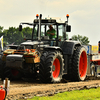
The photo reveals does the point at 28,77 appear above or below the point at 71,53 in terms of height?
below

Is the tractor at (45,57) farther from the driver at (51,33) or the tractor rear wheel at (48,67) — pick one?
the driver at (51,33)

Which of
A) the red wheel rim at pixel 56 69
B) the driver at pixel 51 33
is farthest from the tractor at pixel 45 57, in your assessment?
the driver at pixel 51 33

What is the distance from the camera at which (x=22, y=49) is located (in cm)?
1284

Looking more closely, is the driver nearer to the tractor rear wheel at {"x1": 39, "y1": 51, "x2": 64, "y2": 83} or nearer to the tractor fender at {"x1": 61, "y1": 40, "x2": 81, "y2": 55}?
the tractor fender at {"x1": 61, "y1": 40, "x2": 81, "y2": 55}

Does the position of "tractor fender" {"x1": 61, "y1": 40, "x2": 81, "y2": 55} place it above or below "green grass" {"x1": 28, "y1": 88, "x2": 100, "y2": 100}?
above

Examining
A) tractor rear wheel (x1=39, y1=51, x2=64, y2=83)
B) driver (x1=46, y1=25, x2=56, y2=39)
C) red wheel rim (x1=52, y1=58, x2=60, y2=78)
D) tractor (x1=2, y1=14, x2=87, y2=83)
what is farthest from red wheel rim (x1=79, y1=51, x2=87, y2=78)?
tractor rear wheel (x1=39, y1=51, x2=64, y2=83)

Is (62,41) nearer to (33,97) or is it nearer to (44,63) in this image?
(44,63)

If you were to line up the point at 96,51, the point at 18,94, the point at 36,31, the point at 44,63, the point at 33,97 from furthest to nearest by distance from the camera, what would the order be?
the point at 96,51 → the point at 36,31 → the point at 44,63 → the point at 18,94 → the point at 33,97

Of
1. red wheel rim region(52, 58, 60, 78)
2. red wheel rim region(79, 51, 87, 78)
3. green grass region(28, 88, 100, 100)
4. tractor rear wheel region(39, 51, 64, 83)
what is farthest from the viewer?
red wheel rim region(79, 51, 87, 78)

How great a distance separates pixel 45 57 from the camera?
1187 centimetres

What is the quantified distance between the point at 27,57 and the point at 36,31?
9.70 feet

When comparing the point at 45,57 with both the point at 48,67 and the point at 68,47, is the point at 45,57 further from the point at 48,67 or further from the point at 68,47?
the point at 68,47

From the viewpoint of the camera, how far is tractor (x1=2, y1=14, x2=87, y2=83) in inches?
464

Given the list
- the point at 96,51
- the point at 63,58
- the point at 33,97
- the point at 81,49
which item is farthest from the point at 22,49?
the point at 96,51
